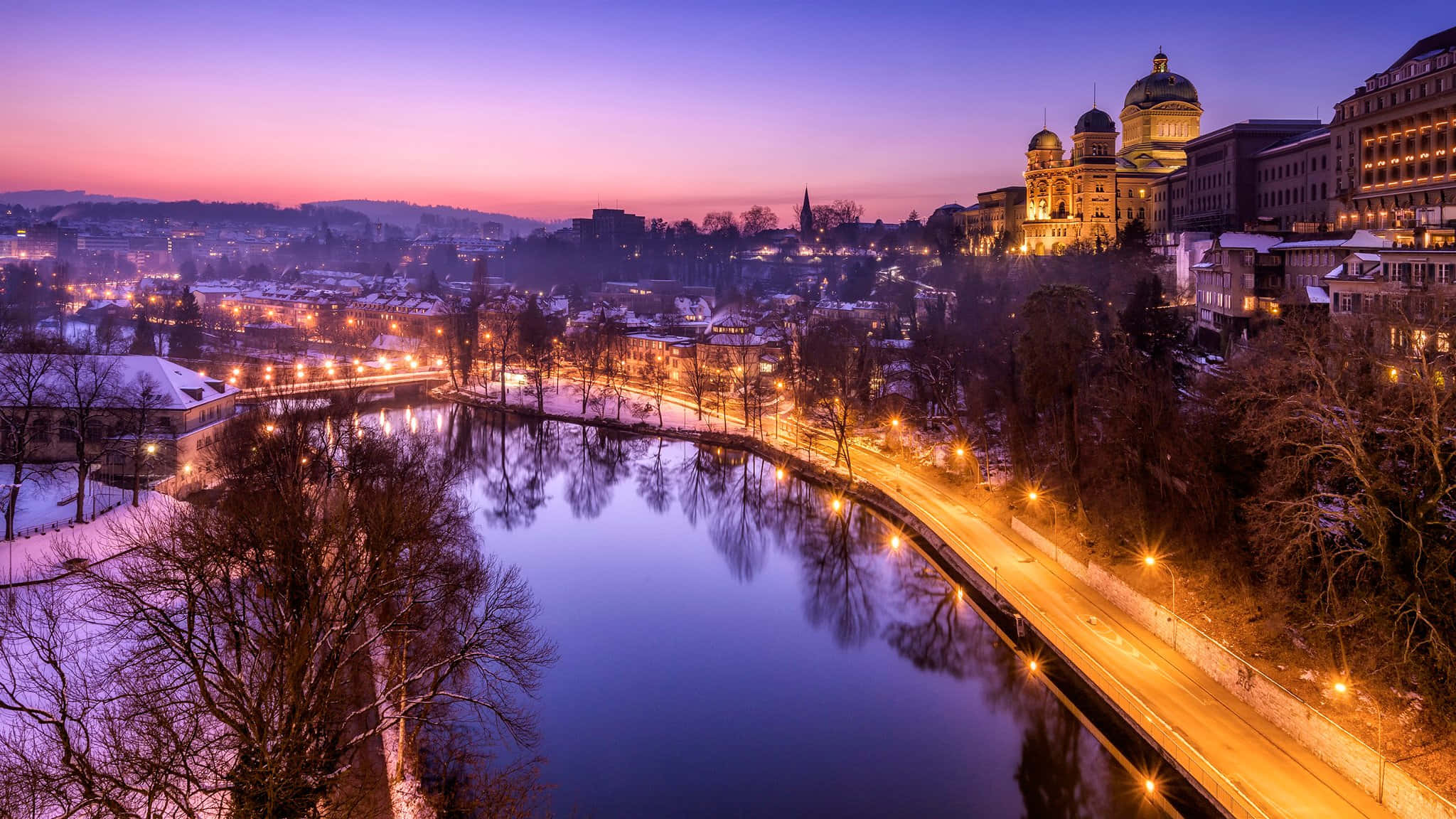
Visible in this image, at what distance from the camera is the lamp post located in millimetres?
9570

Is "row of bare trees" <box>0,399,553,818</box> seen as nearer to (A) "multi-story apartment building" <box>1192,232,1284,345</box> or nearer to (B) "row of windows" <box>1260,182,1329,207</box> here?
(A) "multi-story apartment building" <box>1192,232,1284,345</box>

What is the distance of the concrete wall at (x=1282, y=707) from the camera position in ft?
21.8

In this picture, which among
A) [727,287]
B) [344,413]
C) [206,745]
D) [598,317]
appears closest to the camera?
[206,745]

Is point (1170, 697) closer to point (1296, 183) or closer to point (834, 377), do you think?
point (834, 377)

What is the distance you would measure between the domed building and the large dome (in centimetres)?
3

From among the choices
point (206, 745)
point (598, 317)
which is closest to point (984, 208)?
point (598, 317)

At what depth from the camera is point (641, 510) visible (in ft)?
57.2

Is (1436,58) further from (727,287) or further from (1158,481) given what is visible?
(727,287)

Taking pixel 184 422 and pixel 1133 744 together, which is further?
pixel 184 422

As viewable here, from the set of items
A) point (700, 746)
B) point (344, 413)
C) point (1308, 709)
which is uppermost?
point (344, 413)

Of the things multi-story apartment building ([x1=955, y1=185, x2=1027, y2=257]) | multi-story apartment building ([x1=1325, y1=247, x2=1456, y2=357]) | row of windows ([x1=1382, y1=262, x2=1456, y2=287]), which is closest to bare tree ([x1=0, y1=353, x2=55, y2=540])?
multi-story apartment building ([x1=1325, y1=247, x2=1456, y2=357])

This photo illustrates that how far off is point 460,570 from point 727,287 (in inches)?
1840

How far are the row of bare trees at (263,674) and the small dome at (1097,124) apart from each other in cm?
3435

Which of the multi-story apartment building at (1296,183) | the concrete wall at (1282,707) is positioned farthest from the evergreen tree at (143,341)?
the multi-story apartment building at (1296,183)
